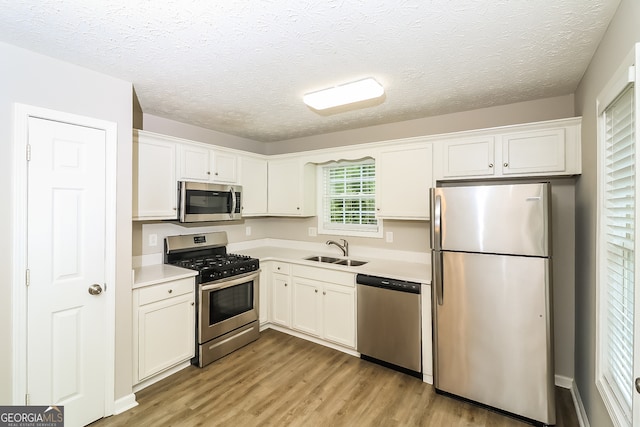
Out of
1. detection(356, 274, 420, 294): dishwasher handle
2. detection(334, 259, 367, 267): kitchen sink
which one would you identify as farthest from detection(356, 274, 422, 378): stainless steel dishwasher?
Result: detection(334, 259, 367, 267): kitchen sink

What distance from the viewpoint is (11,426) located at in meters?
1.79

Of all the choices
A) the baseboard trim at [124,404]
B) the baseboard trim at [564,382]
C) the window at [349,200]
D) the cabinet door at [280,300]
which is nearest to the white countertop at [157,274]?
the baseboard trim at [124,404]

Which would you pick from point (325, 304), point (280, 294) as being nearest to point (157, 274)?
point (280, 294)

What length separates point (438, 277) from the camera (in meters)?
2.36

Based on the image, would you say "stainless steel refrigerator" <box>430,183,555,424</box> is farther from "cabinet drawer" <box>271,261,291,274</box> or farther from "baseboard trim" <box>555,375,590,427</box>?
"cabinet drawer" <box>271,261,291,274</box>

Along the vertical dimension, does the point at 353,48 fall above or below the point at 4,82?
above

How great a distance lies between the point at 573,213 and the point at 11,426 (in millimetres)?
4256

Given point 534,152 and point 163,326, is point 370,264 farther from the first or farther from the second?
point 163,326

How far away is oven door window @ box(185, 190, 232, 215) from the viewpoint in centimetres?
299

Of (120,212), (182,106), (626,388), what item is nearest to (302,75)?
(182,106)

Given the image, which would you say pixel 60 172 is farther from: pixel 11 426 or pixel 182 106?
pixel 11 426

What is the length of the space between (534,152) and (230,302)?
3089 mm

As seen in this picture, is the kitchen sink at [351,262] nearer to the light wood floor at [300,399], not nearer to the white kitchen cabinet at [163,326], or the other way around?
the light wood floor at [300,399]

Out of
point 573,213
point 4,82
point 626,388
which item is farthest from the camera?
point 573,213
